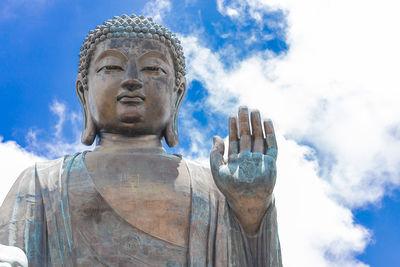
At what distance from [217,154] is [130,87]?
4.56 ft

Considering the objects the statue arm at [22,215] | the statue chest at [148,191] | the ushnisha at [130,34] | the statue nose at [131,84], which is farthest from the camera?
the ushnisha at [130,34]

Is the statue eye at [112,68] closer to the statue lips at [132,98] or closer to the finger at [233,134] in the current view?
the statue lips at [132,98]

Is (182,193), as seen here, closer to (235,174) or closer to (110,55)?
(235,174)

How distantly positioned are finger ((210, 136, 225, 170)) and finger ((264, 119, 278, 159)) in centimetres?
47

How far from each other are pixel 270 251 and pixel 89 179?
6.63 feet

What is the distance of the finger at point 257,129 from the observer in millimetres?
9312

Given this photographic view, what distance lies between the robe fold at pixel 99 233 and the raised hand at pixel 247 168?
20 cm

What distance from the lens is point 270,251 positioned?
9.27 metres

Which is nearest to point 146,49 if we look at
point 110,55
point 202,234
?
point 110,55

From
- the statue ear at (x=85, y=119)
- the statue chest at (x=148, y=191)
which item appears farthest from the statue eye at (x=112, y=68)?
the statue chest at (x=148, y=191)

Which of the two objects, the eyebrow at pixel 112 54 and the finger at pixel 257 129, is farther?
the eyebrow at pixel 112 54

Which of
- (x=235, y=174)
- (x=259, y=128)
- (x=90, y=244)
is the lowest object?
(x=90, y=244)

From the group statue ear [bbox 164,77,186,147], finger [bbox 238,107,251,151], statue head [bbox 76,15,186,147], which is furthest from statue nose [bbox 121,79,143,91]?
finger [bbox 238,107,251,151]

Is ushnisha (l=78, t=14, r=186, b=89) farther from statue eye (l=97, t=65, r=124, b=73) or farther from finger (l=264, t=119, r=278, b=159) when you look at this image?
finger (l=264, t=119, r=278, b=159)
